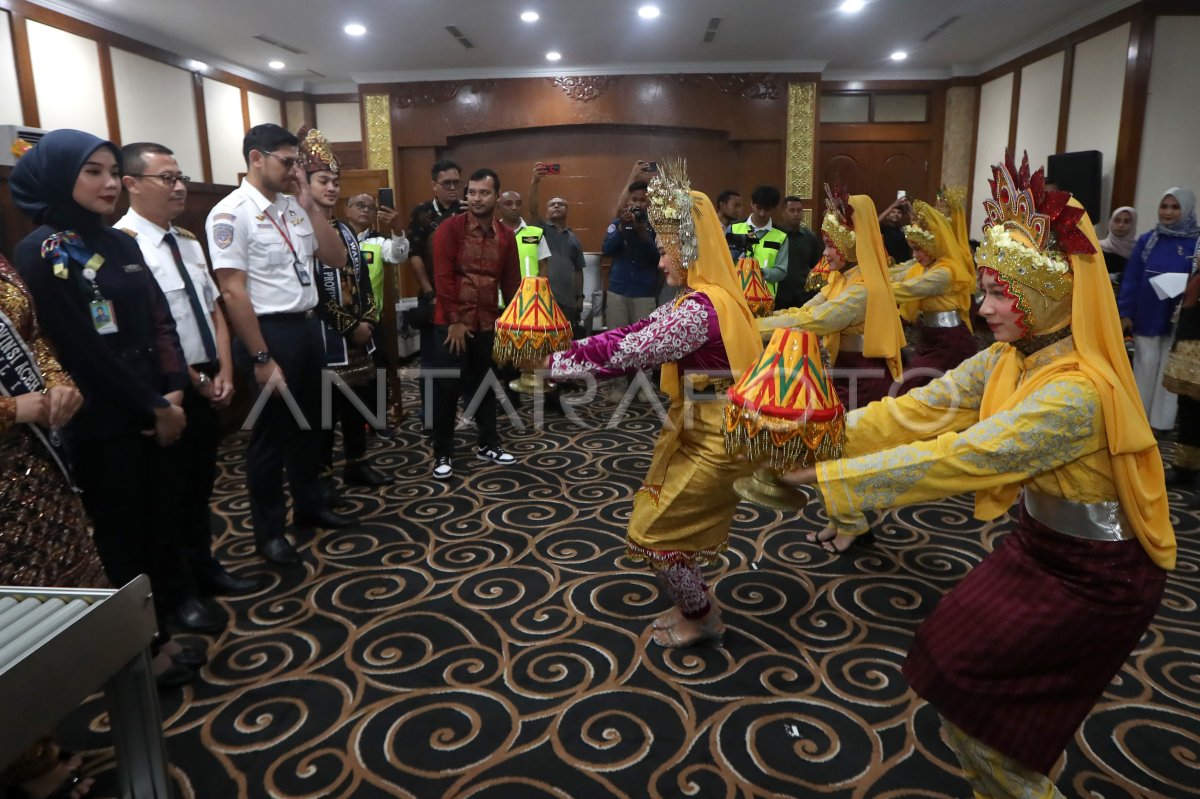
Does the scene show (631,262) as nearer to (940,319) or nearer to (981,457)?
(940,319)

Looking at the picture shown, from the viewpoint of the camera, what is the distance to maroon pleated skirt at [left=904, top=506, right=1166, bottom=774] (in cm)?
131

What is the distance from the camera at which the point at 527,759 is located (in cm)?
178

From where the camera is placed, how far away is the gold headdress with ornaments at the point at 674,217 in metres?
2.04

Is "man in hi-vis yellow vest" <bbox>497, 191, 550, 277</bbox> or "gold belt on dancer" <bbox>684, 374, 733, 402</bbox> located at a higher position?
"man in hi-vis yellow vest" <bbox>497, 191, 550, 277</bbox>

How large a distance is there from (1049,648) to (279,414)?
7.83 ft

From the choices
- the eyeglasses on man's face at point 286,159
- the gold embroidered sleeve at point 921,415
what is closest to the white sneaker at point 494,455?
the eyeglasses on man's face at point 286,159

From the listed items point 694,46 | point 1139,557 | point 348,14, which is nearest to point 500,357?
point 1139,557

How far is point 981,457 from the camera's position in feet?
4.33

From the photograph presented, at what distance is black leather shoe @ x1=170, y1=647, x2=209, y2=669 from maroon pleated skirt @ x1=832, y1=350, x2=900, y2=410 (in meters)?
2.40

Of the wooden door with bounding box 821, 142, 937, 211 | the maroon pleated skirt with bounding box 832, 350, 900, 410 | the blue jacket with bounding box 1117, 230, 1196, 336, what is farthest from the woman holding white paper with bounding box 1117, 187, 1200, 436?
the wooden door with bounding box 821, 142, 937, 211

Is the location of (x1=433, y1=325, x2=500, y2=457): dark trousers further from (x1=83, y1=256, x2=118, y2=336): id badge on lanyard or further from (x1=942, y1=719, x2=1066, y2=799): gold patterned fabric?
(x1=942, y1=719, x2=1066, y2=799): gold patterned fabric

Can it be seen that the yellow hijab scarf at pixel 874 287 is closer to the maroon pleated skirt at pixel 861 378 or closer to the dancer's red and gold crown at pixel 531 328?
the maroon pleated skirt at pixel 861 378

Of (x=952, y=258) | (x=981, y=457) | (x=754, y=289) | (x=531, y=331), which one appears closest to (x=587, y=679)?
(x=531, y=331)

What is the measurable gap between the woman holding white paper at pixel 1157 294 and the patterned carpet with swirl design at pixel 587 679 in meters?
1.56
